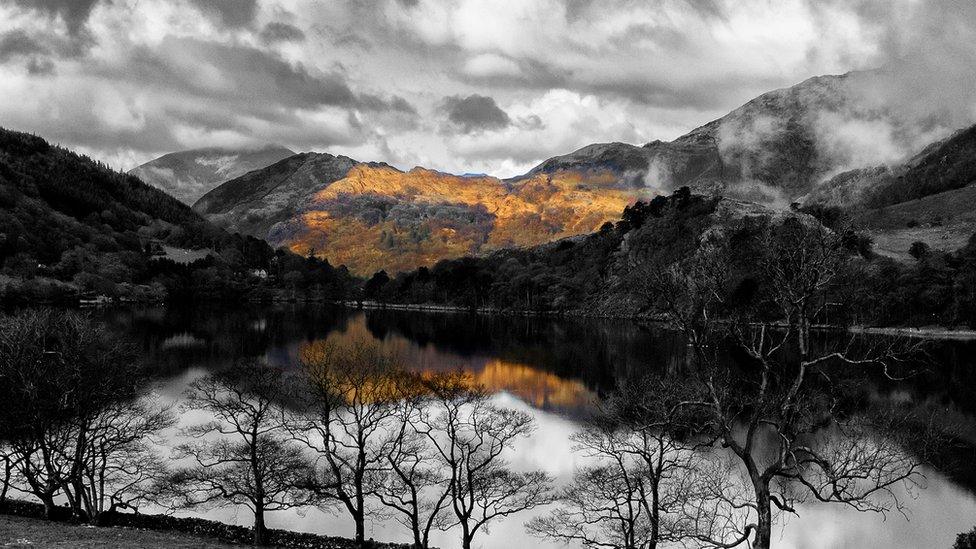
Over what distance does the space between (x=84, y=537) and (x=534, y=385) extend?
66.8 meters

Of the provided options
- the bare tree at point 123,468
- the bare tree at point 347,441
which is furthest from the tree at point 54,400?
the bare tree at point 347,441

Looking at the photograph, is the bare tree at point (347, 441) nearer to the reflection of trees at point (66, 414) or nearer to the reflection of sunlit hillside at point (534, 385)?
the reflection of trees at point (66, 414)

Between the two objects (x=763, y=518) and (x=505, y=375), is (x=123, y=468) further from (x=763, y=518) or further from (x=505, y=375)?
(x=505, y=375)

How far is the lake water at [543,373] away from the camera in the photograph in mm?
41875

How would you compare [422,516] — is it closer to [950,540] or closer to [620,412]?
[620,412]

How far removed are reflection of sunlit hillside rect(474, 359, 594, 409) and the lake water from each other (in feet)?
0.60

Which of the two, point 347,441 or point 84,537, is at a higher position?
point 84,537

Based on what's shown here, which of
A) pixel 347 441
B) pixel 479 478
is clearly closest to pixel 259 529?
pixel 479 478

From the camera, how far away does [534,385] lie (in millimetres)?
92000

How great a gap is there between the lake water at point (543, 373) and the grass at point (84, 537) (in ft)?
28.9

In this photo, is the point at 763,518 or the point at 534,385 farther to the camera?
the point at 534,385

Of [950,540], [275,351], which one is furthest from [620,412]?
[275,351]

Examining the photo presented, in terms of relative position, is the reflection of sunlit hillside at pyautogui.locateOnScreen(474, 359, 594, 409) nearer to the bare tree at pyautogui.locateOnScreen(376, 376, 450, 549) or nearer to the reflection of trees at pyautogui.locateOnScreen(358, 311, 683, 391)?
the reflection of trees at pyautogui.locateOnScreen(358, 311, 683, 391)

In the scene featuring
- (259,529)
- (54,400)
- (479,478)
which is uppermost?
(54,400)
